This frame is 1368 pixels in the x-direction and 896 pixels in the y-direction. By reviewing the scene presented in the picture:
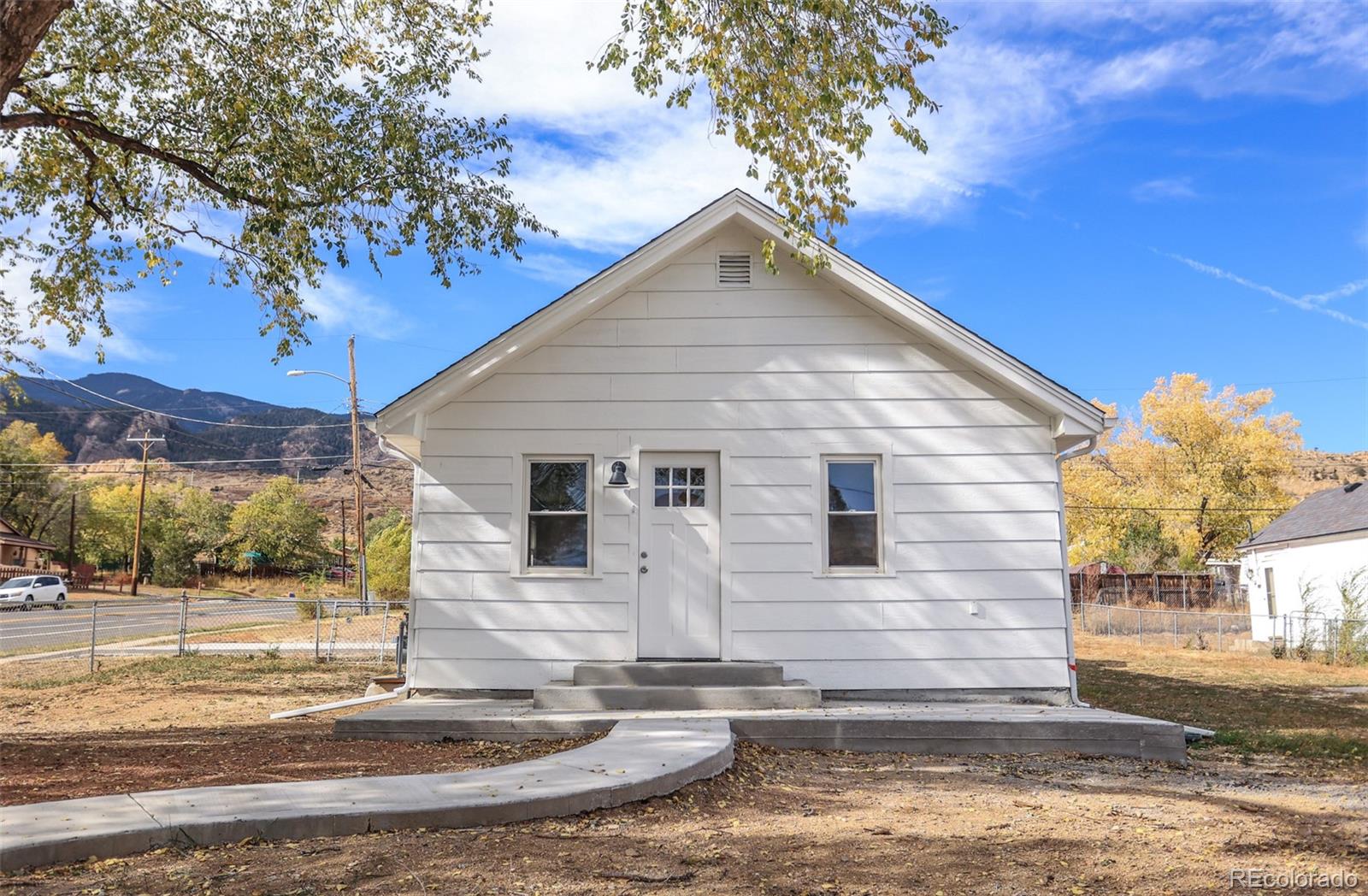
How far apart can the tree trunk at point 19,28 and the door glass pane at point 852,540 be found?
7743 millimetres

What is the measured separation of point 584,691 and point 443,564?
2094 mm

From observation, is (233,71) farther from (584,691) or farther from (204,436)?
(204,436)

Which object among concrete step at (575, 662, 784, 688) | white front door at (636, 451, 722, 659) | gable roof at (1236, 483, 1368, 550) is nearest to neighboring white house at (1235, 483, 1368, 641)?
gable roof at (1236, 483, 1368, 550)

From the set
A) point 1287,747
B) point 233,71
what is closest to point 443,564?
point 233,71

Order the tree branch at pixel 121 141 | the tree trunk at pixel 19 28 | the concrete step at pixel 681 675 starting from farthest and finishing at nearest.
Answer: the concrete step at pixel 681 675, the tree branch at pixel 121 141, the tree trunk at pixel 19 28

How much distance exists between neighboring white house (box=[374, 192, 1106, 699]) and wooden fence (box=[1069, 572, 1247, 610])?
2540cm

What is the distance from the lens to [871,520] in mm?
9977

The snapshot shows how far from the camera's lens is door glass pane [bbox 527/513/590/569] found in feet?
32.7

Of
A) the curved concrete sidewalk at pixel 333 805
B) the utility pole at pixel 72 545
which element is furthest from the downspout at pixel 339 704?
the utility pole at pixel 72 545

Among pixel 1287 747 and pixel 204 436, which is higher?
pixel 204 436

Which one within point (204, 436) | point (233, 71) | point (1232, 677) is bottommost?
point (1232, 677)

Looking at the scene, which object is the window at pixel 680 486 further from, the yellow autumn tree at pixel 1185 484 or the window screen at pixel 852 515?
the yellow autumn tree at pixel 1185 484

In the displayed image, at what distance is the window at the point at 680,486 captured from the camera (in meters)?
9.98

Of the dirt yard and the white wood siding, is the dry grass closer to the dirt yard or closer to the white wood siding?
the dirt yard
